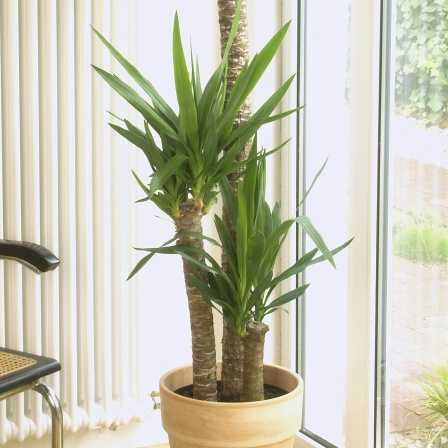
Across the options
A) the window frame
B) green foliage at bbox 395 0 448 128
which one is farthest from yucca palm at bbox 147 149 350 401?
green foliage at bbox 395 0 448 128

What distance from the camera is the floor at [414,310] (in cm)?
166

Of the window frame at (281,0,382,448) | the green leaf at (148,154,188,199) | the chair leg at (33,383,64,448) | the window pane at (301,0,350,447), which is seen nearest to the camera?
the green leaf at (148,154,188,199)

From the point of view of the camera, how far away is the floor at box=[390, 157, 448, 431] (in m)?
1.66

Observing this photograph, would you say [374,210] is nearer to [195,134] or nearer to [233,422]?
[195,134]

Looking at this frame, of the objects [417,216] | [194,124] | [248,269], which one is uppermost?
[194,124]

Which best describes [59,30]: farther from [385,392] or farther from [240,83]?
[385,392]

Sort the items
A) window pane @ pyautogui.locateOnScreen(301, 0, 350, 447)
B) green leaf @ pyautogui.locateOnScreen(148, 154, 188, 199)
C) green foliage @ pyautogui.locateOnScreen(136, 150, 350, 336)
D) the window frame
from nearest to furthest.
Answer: green leaf @ pyautogui.locateOnScreen(148, 154, 188, 199)
green foliage @ pyautogui.locateOnScreen(136, 150, 350, 336)
the window frame
window pane @ pyautogui.locateOnScreen(301, 0, 350, 447)

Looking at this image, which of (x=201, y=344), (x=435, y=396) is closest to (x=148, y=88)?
(x=201, y=344)

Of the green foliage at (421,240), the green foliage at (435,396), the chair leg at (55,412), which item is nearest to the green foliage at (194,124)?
the green foliage at (421,240)

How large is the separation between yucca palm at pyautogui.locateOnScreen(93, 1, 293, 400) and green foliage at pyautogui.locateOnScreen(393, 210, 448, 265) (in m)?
0.41

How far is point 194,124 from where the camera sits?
1609 millimetres

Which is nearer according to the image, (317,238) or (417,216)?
(317,238)

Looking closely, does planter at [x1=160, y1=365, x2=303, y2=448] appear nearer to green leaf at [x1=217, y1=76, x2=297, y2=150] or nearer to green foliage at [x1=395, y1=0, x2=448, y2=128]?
green leaf at [x1=217, y1=76, x2=297, y2=150]

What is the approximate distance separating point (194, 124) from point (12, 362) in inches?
27.4
